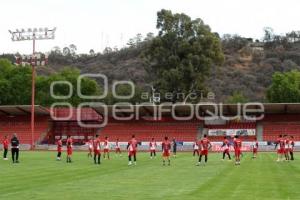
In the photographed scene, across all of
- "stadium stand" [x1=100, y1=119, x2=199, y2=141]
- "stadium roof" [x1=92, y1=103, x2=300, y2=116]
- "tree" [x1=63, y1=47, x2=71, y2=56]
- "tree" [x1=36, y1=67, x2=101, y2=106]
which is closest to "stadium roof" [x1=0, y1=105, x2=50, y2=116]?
"stadium roof" [x1=92, y1=103, x2=300, y2=116]

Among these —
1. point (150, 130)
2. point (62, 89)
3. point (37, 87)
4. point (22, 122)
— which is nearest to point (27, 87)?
point (37, 87)

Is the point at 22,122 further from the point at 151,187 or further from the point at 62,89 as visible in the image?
the point at 151,187

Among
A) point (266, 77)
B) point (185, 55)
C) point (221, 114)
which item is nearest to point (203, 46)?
point (185, 55)

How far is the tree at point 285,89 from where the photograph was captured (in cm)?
9806

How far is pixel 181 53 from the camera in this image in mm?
78750

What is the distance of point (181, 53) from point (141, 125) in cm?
1352

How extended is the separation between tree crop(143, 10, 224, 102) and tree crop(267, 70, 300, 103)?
24.0 m

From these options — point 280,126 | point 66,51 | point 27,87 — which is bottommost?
point 280,126

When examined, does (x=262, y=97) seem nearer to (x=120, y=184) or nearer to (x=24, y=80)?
(x=24, y=80)

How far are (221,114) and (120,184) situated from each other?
5316cm

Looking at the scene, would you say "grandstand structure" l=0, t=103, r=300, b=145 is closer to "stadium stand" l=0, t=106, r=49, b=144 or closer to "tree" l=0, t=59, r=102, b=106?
"stadium stand" l=0, t=106, r=49, b=144

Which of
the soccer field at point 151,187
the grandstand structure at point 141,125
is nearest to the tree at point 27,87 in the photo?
the grandstand structure at point 141,125

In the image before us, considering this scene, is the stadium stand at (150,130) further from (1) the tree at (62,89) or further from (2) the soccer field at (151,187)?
(2) the soccer field at (151,187)

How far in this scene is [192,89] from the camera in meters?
78.2
